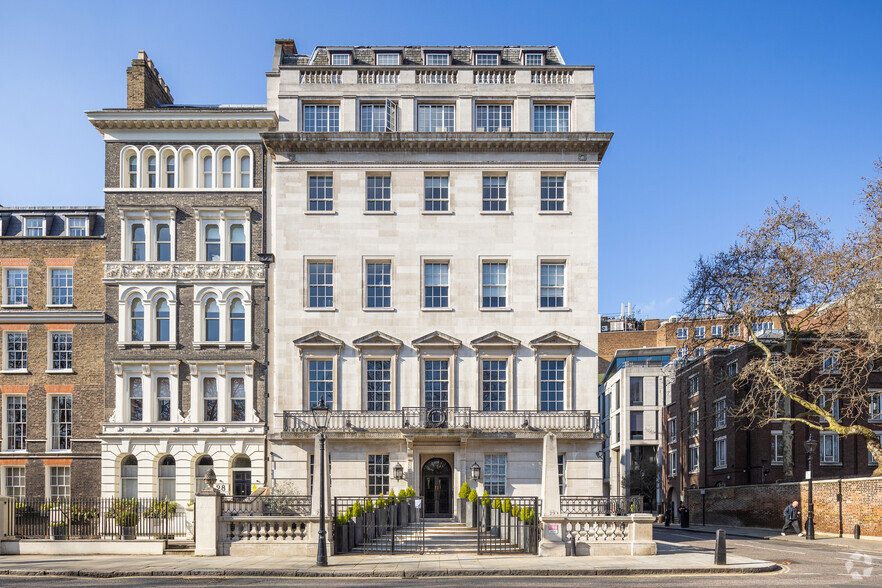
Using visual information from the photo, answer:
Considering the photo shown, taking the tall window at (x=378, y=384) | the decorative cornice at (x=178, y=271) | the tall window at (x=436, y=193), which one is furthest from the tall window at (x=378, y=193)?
the tall window at (x=378, y=384)

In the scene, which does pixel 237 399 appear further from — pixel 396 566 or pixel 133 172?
pixel 396 566

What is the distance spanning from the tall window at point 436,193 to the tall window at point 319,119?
4.80 meters

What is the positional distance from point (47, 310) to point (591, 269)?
2468 cm

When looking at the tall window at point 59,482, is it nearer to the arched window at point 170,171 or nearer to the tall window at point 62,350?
the tall window at point 62,350

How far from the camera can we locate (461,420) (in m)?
36.2

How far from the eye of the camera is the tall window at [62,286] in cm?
3966

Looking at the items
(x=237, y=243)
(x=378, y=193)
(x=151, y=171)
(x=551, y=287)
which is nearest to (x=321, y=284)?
(x=237, y=243)

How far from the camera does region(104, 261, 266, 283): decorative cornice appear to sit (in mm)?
37688

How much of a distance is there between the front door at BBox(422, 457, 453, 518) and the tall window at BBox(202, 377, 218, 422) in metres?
9.51

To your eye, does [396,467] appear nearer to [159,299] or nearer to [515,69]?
[159,299]

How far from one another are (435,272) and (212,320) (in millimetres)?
10038

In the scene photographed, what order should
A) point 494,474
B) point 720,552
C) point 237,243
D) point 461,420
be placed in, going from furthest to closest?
1. point 237,243
2. point 494,474
3. point 461,420
4. point 720,552

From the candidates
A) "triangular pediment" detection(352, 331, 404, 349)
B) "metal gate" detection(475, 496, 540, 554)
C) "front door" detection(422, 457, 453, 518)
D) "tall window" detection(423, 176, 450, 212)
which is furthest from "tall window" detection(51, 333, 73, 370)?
"metal gate" detection(475, 496, 540, 554)

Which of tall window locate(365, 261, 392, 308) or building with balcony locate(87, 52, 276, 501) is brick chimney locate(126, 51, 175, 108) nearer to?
building with balcony locate(87, 52, 276, 501)
